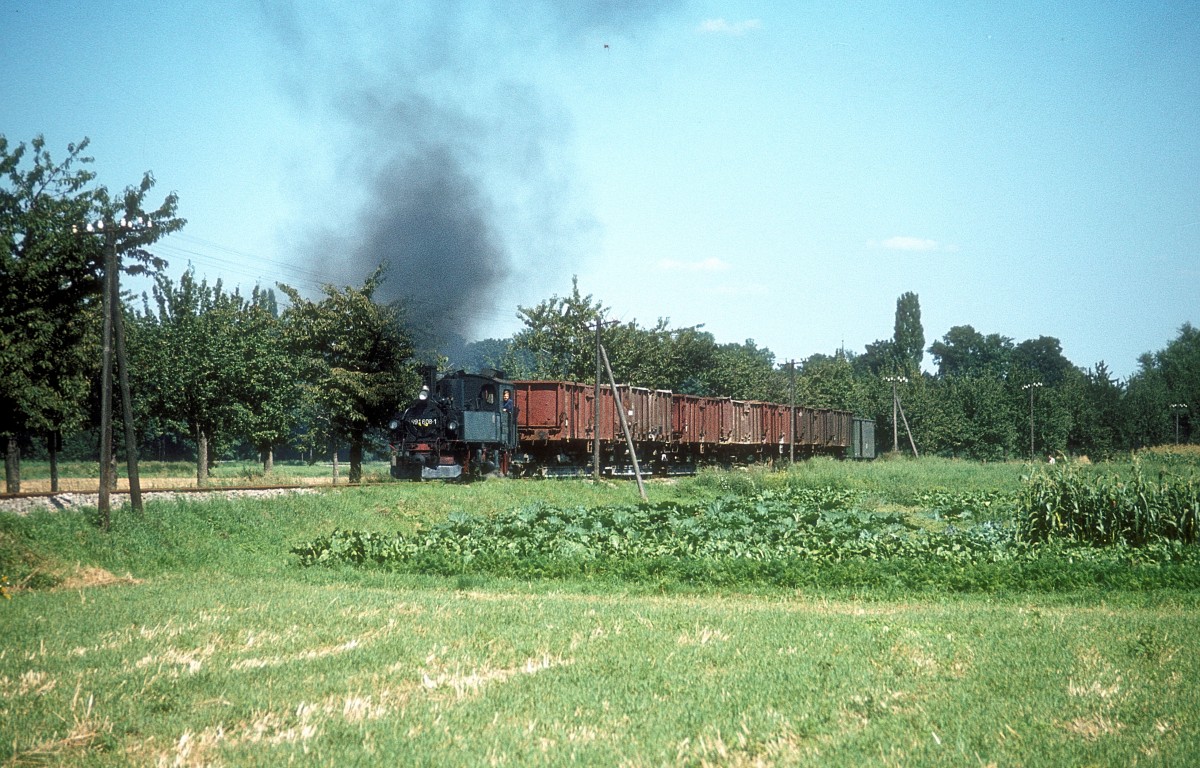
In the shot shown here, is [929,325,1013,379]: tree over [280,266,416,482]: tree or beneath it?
over

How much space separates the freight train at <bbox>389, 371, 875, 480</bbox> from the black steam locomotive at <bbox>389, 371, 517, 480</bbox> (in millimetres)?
33

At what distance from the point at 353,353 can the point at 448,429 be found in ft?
20.5

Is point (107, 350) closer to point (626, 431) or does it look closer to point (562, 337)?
point (626, 431)

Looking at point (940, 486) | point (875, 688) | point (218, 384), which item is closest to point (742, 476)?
point (940, 486)

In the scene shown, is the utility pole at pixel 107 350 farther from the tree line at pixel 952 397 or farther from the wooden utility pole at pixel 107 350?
the tree line at pixel 952 397

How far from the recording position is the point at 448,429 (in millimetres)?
30953

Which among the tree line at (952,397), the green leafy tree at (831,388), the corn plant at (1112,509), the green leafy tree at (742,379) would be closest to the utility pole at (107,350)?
the corn plant at (1112,509)

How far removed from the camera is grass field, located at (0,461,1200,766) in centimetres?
573

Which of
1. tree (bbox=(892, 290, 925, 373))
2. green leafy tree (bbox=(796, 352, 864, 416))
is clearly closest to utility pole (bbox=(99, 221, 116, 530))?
green leafy tree (bbox=(796, 352, 864, 416))

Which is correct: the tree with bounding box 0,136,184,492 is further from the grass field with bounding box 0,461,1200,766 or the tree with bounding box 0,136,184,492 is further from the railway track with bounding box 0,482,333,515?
the grass field with bounding box 0,461,1200,766

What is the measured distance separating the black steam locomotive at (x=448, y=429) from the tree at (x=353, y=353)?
344cm

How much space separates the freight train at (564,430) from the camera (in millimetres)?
31094

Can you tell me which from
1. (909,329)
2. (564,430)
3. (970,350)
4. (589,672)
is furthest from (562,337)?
(970,350)

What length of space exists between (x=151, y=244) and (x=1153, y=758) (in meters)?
28.4
